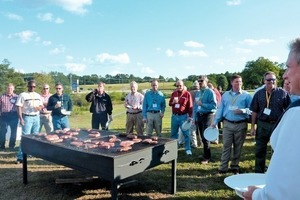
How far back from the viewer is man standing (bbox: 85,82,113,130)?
7.39 metres

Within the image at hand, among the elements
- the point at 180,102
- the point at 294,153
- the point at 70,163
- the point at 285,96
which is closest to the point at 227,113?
the point at 285,96

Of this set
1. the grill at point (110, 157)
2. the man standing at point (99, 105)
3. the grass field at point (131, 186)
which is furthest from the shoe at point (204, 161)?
the man standing at point (99, 105)

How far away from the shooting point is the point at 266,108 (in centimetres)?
476

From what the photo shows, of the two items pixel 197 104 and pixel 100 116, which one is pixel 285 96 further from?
pixel 100 116

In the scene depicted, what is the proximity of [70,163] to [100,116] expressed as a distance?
3545 mm

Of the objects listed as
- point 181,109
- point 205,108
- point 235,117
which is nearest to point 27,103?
point 181,109

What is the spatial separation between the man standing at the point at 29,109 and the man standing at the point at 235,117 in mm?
4250

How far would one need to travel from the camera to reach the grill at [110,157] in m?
3.44

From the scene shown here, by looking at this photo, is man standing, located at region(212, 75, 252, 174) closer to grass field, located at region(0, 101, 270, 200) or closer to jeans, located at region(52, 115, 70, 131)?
grass field, located at region(0, 101, 270, 200)

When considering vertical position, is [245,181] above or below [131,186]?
above

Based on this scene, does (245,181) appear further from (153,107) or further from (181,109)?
(153,107)

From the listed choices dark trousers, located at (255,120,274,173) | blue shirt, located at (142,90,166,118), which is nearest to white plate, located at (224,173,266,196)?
dark trousers, located at (255,120,274,173)

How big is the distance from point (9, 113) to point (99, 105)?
106 inches

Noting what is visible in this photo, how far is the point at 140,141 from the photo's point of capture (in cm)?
439
